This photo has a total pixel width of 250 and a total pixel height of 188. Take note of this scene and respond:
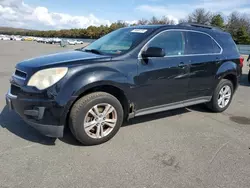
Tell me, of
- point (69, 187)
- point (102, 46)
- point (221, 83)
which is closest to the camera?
point (69, 187)

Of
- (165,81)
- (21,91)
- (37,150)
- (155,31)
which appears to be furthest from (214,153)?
(21,91)

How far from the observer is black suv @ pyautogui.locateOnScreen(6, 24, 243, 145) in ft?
10.1

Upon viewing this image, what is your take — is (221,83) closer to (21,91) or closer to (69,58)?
(69,58)

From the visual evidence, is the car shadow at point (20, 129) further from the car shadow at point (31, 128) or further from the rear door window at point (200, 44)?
the rear door window at point (200, 44)

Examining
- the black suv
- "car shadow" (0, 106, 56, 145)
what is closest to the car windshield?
the black suv

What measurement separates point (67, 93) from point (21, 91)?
683 mm

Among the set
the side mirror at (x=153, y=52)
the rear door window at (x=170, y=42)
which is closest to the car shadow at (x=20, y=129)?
the side mirror at (x=153, y=52)

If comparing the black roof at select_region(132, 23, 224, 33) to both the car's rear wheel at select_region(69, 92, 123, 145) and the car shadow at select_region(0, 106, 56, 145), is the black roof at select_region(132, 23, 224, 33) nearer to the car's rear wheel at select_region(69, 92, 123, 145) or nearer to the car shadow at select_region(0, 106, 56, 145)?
the car's rear wheel at select_region(69, 92, 123, 145)

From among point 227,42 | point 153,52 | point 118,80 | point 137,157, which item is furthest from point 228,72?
point 137,157

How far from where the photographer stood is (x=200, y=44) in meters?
4.56

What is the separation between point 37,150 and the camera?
10.5ft

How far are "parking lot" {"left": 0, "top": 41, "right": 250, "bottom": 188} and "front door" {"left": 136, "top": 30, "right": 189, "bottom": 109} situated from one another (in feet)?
1.87

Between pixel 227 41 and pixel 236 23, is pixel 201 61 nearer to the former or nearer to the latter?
pixel 227 41

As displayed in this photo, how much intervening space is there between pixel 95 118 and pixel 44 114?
712mm
